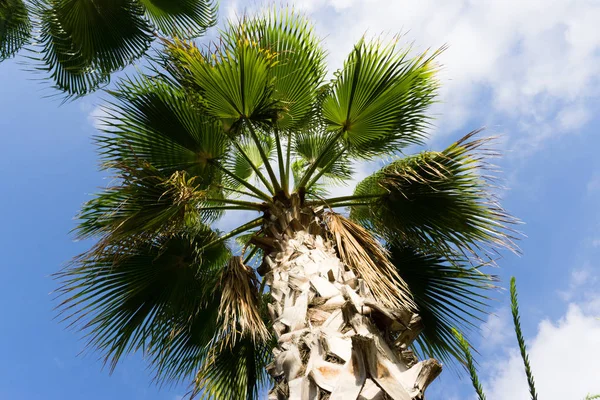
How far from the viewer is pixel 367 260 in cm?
396

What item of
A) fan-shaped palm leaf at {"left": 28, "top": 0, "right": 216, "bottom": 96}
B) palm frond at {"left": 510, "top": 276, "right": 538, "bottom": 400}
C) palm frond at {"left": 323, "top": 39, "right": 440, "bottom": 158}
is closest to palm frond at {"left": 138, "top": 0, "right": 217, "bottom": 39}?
fan-shaped palm leaf at {"left": 28, "top": 0, "right": 216, "bottom": 96}

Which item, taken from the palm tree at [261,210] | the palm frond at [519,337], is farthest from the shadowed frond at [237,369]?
the palm frond at [519,337]

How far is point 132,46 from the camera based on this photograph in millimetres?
6082

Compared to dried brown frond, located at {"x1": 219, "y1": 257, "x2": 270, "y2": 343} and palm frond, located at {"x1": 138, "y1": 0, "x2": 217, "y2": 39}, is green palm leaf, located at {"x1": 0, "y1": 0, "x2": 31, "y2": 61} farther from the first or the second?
dried brown frond, located at {"x1": 219, "y1": 257, "x2": 270, "y2": 343}

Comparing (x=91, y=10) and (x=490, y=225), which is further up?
(x=91, y=10)

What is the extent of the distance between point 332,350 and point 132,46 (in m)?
4.86

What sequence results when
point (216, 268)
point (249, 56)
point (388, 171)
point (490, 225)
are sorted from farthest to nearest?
point (216, 268) → point (388, 171) → point (490, 225) → point (249, 56)

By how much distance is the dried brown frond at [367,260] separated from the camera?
3.61m

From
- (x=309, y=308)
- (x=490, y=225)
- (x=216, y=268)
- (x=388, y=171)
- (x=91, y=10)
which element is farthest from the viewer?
(x=91, y=10)

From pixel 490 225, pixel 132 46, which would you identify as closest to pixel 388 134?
pixel 490 225

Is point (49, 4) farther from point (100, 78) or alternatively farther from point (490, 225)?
point (490, 225)

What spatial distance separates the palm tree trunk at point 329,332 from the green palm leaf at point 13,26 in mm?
4538

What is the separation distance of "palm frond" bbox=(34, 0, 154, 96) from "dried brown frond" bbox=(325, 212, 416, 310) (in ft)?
11.5

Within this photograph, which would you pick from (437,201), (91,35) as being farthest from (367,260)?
(91,35)
